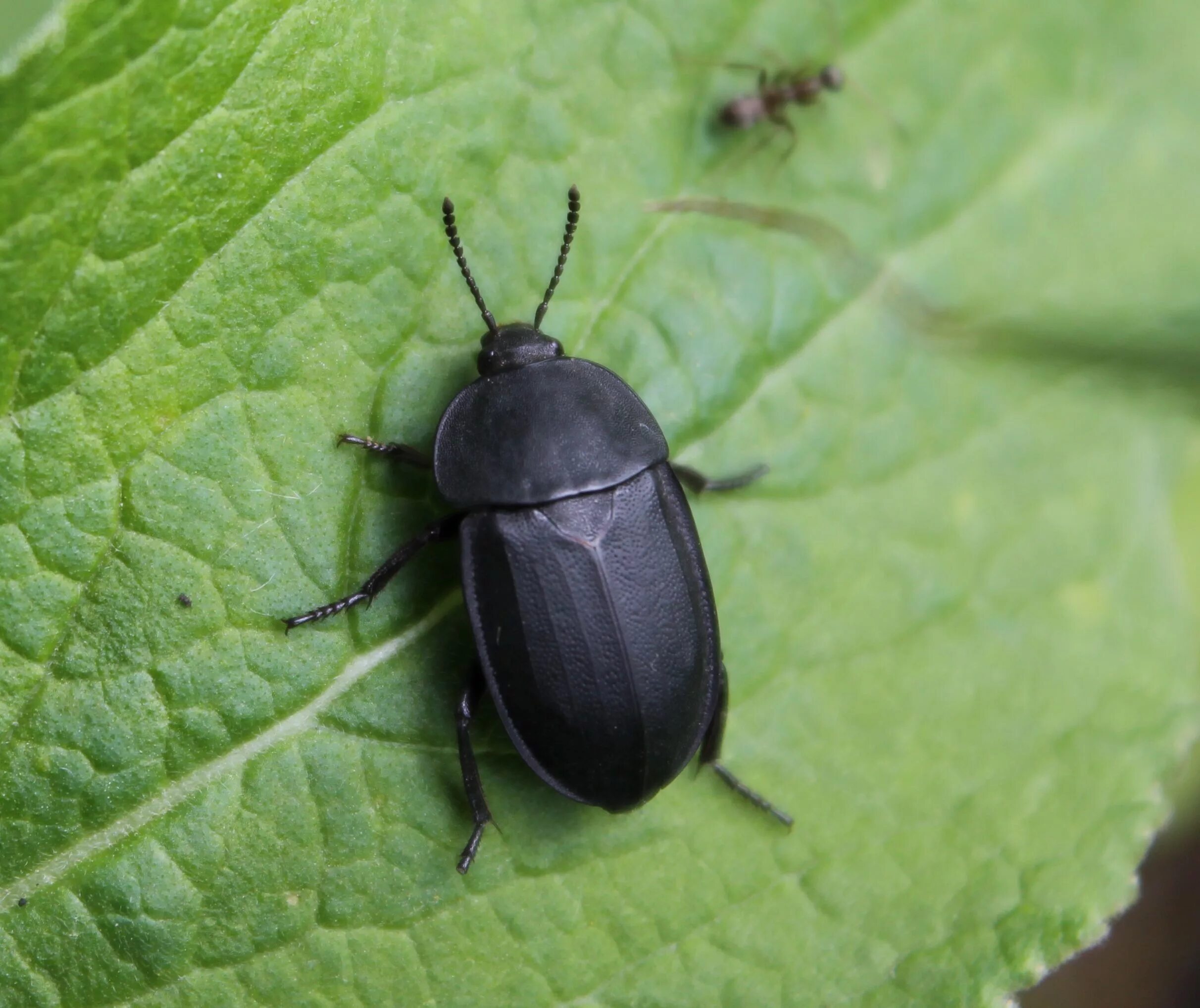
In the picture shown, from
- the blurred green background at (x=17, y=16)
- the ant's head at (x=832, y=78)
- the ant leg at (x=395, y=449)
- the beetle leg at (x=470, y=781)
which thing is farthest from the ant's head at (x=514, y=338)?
the blurred green background at (x=17, y=16)

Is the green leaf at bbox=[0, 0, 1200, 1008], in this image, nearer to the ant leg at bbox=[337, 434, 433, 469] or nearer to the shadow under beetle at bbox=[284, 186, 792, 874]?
the ant leg at bbox=[337, 434, 433, 469]

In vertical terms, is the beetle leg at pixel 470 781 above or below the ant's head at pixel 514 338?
below

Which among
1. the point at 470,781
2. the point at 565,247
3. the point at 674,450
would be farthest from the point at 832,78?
the point at 470,781

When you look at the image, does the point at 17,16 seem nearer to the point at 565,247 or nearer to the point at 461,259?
the point at 461,259

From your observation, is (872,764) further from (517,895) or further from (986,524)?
(517,895)

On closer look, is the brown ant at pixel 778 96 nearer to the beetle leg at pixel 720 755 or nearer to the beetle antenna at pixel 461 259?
the beetle antenna at pixel 461 259

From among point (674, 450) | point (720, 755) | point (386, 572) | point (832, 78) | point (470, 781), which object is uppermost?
point (832, 78)
